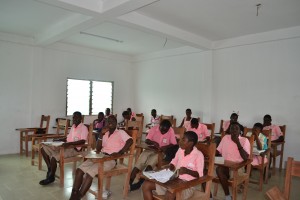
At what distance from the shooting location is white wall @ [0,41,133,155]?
6059 mm

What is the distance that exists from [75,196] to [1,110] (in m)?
4.14

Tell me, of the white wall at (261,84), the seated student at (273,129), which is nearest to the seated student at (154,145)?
the seated student at (273,129)

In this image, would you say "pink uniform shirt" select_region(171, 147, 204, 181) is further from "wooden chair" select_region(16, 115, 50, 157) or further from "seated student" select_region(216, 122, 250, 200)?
"wooden chair" select_region(16, 115, 50, 157)

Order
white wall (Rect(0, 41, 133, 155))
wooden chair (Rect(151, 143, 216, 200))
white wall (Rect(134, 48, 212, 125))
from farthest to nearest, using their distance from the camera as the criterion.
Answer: white wall (Rect(134, 48, 212, 125))
white wall (Rect(0, 41, 133, 155))
wooden chair (Rect(151, 143, 216, 200))

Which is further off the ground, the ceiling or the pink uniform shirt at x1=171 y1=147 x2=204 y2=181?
the ceiling

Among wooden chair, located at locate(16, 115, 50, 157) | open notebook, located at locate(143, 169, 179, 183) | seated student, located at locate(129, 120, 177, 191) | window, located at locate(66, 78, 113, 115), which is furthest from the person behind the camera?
window, located at locate(66, 78, 113, 115)

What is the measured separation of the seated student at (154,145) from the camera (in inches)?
144

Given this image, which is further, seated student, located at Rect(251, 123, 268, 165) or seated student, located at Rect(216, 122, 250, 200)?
seated student, located at Rect(251, 123, 268, 165)

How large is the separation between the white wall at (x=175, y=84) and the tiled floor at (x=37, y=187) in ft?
8.98

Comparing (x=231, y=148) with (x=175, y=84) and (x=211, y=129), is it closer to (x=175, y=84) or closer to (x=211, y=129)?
(x=211, y=129)

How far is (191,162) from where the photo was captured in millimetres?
2463

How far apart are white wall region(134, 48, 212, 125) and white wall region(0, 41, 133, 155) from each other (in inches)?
61.9

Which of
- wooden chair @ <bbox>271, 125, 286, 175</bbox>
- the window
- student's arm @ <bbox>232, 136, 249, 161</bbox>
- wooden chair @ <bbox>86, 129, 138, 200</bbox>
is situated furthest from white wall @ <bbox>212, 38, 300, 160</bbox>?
the window

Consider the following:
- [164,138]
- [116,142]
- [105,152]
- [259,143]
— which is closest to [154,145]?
[164,138]
